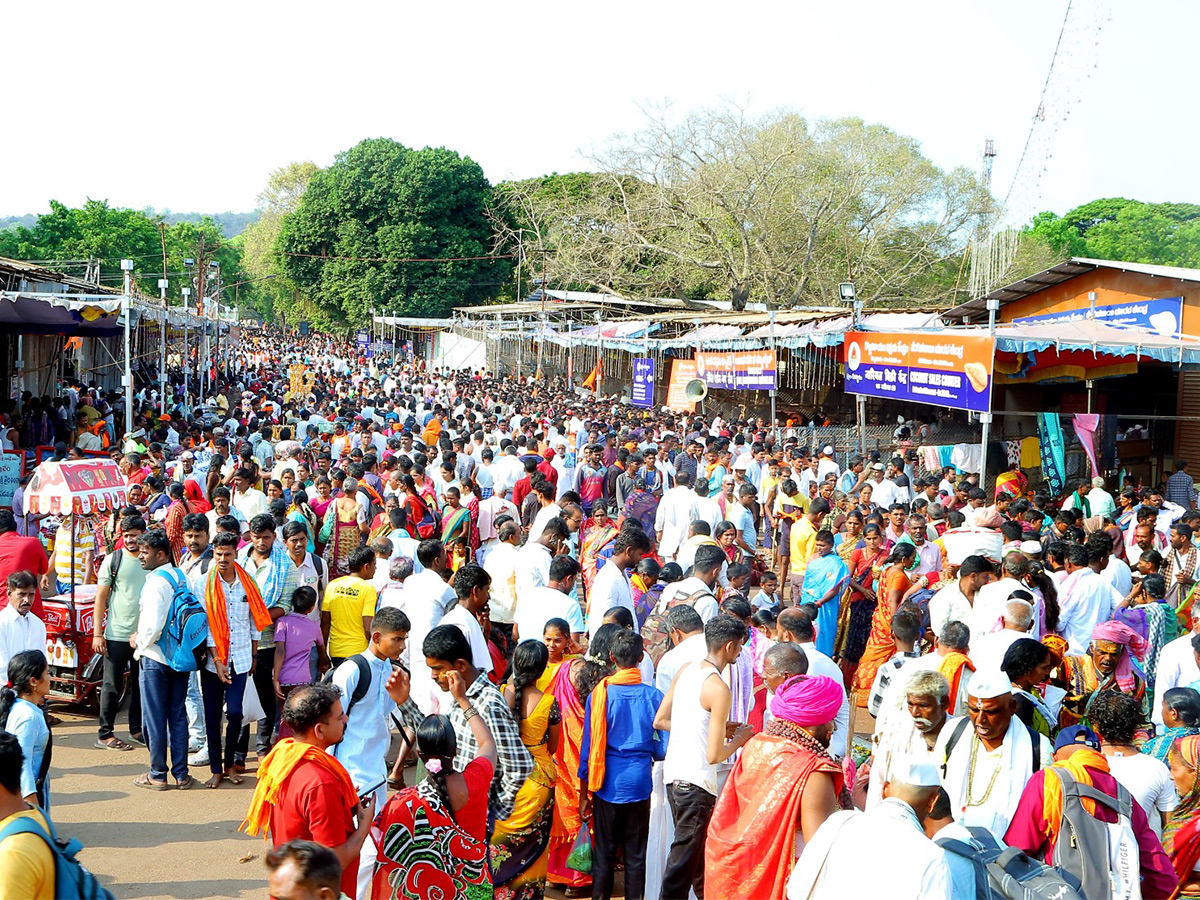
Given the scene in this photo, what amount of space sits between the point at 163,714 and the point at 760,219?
99.4 feet

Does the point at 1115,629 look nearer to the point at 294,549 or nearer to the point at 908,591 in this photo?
the point at 908,591

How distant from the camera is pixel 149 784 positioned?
6176mm

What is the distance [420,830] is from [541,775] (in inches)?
40.3

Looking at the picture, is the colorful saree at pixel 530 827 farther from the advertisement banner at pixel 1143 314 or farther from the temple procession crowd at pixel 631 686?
the advertisement banner at pixel 1143 314

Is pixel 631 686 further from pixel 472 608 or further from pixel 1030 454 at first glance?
pixel 1030 454

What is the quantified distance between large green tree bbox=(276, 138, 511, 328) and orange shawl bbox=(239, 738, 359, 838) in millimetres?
46542

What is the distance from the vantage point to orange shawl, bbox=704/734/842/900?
11.8ft

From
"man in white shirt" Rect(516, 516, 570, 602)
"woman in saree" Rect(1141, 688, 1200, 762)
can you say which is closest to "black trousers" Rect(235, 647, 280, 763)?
"man in white shirt" Rect(516, 516, 570, 602)

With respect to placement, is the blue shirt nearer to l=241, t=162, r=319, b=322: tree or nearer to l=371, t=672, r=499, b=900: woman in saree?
l=371, t=672, r=499, b=900: woman in saree

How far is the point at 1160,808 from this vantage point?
13.0 ft

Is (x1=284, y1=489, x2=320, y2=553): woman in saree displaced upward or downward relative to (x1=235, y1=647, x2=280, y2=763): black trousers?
upward

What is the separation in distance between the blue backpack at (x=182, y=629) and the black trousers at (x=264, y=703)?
493 mm

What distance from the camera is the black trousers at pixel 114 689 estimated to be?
21.6ft

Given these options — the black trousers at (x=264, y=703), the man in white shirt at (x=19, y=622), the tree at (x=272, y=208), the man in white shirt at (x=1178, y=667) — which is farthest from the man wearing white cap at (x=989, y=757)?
the tree at (x=272, y=208)
